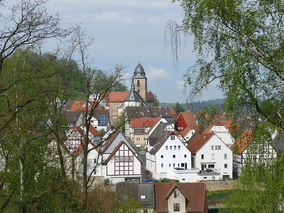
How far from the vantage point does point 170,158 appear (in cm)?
3797

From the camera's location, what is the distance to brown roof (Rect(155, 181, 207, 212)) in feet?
89.7

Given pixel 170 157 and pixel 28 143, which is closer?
pixel 28 143

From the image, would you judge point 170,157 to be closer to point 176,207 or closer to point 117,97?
point 176,207

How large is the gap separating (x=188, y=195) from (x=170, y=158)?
9.92 metres

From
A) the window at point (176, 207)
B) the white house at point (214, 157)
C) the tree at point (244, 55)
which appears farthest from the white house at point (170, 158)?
the tree at point (244, 55)

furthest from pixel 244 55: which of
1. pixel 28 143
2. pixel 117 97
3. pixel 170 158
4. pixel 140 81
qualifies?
pixel 140 81

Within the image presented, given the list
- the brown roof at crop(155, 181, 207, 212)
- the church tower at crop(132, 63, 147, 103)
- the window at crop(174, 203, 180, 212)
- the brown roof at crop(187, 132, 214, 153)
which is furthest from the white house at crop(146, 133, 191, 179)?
the church tower at crop(132, 63, 147, 103)

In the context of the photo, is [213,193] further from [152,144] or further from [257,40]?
[257,40]

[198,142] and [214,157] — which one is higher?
[198,142]

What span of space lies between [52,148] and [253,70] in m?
8.74

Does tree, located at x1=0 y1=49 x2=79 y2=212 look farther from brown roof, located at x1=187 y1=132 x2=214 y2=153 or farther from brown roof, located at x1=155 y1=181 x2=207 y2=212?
brown roof, located at x1=187 y1=132 x2=214 y2=153

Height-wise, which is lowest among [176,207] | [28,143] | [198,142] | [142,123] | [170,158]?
[176,207]

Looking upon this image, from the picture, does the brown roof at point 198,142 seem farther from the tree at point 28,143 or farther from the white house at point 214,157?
the tree at point 28,143

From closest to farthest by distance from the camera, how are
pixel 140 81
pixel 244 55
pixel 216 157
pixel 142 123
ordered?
pixel 244 55 → pixel 216 157 → pixel 142 123 → pixel 140 81
